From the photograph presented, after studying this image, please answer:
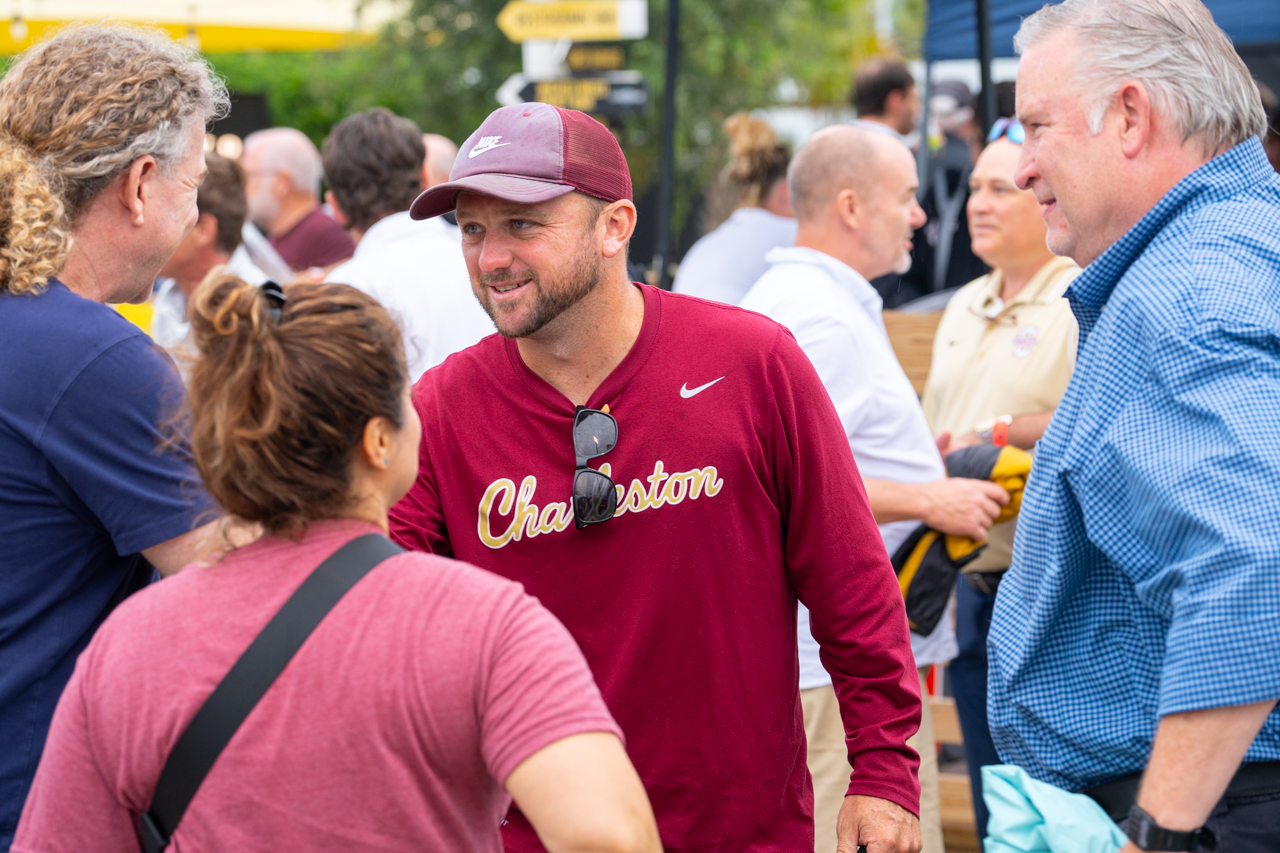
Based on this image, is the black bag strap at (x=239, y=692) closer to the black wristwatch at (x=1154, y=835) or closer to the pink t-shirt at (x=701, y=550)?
the pink t-shirt at (x=701, y=550)

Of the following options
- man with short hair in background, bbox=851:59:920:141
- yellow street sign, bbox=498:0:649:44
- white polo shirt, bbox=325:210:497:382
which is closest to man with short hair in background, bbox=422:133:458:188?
yellow street sign, bbox=498:0:649:44

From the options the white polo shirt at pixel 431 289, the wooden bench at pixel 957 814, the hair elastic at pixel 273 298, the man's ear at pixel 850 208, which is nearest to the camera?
the hair elastic at pixel 273 298

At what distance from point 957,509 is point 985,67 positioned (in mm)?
2910

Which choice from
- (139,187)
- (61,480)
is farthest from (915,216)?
(61,480)

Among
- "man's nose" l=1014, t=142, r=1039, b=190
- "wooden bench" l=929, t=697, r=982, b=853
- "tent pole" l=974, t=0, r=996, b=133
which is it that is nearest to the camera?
"man's nose" l=1014, t=142, r=1039, b=190

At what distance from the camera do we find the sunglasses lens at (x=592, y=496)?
6.78ft

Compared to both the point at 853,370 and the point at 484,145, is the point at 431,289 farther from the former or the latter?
the point at 484,145

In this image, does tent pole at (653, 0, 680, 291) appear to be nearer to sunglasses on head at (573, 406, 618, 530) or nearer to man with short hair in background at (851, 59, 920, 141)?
man with short hair in background at (851, 59, 920, 141)

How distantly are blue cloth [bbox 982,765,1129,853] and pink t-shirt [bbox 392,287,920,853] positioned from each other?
0.35 meters

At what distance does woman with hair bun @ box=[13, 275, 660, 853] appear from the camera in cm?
132

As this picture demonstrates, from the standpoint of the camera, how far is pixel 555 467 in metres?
2.14

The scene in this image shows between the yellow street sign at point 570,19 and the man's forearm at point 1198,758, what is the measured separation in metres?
5.72

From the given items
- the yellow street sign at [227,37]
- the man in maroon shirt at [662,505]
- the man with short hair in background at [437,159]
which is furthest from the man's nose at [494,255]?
the yellow street sign at [227,37]

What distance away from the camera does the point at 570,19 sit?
665 cm
